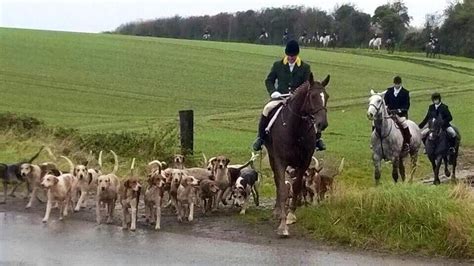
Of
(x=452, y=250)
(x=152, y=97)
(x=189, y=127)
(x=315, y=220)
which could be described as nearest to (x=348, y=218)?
(x=315, y=220)

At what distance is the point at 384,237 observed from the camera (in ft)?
39.0

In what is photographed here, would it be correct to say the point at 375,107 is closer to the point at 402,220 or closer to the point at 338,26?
the point at 402,220

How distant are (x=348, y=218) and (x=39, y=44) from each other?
5584 centimetres

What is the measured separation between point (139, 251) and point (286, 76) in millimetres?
4759

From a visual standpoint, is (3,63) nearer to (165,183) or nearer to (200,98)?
(200,98)

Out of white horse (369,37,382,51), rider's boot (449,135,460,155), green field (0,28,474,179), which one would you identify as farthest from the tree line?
rider's boot (449,135,460,155)

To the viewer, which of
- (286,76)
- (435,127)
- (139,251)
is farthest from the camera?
(435,127)

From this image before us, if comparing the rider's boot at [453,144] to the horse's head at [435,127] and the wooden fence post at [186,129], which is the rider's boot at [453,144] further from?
the wooden fence post at [186,129]

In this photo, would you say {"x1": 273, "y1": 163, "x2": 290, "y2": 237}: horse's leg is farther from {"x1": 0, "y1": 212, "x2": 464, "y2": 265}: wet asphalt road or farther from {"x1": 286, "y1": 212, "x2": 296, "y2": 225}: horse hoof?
{"x1": 0, "y1": 212, "x2": 464, "y2": 265}: wet asphalt road

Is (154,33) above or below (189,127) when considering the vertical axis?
below

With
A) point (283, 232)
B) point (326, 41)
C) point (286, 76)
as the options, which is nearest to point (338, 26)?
point (326, 41)

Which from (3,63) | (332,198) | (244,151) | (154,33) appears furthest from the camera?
(154,33)

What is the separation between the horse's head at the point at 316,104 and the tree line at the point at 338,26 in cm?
8448

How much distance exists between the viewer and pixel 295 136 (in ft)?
44.2
